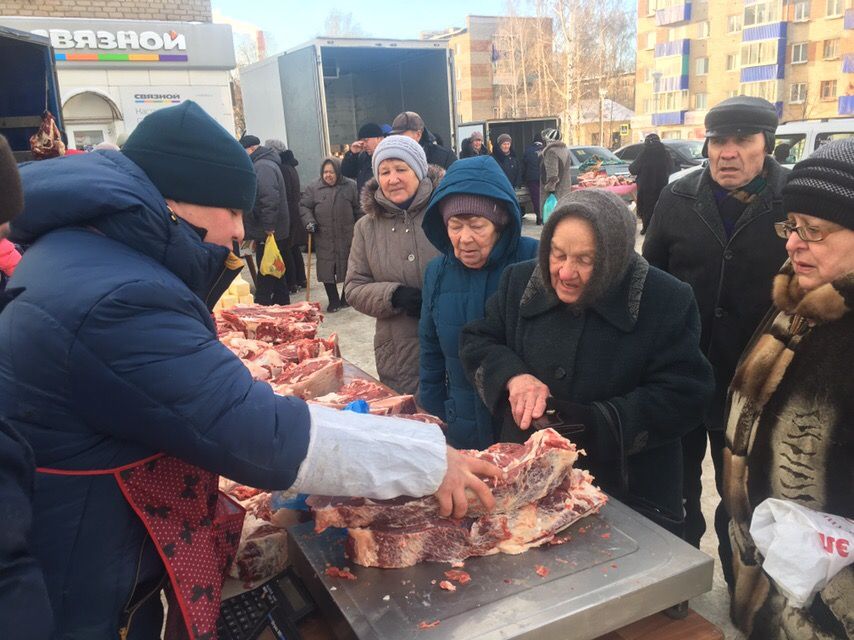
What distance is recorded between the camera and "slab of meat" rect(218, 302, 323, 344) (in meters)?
3.82

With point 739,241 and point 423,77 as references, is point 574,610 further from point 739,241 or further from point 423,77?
point 423,77

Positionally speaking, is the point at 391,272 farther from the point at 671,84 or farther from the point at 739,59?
the point at 671,84

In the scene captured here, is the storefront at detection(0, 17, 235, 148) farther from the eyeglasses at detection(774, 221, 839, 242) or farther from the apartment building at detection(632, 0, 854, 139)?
the apartment building at detection(632, 0, 854, 139)

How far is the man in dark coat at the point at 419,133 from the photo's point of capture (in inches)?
269

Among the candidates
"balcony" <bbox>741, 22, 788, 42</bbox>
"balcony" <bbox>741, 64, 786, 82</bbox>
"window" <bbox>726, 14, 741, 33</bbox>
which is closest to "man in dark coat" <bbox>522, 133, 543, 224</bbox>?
"balcony" <bbox>741, 64, 786, 82</bbox>

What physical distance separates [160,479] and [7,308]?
0.43m

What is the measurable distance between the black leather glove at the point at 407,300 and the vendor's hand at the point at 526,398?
4.35 ft

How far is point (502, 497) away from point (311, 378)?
1.46 metres

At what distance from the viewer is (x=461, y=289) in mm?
2812

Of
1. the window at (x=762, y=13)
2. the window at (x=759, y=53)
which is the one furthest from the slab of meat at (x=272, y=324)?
the window at (x=762, y=13)

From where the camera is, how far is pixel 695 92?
45438 millimetres

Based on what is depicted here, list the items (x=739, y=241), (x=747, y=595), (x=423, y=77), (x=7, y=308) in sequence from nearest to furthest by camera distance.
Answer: (x=7, y=308) < (x=747, y=595) < (x=739, y=241) < (x=423, y=77)

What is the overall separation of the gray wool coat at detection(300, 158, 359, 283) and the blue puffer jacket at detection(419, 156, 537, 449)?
5.62 m

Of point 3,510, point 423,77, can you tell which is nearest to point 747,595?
point 3,510
